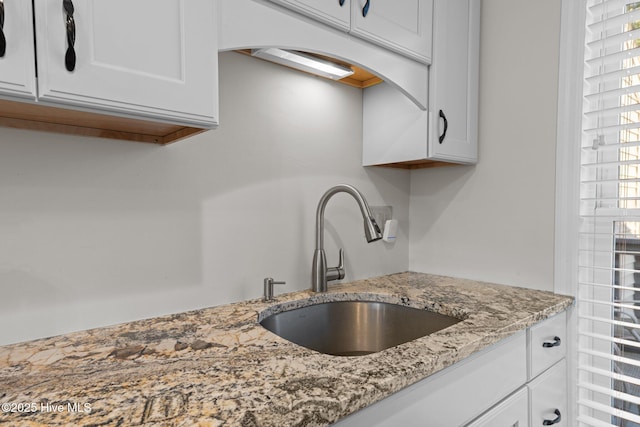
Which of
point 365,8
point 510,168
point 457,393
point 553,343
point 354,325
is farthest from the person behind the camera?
point 510,168

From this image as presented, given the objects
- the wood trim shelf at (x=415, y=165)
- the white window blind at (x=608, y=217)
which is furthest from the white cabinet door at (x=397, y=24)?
the white window blind at (x=608, y=217)

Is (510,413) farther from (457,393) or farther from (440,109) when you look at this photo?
(440,109)

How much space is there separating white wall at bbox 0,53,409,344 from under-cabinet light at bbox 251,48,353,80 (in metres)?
0.05

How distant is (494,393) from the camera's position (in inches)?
38.8

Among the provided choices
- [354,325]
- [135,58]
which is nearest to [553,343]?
[354,325]

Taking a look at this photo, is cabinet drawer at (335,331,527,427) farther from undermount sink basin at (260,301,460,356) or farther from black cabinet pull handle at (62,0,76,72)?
black cabinet pull handle at (62,0,76,72)

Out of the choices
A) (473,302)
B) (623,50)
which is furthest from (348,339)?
(623,50)

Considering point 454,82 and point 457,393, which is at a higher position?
point 454,82

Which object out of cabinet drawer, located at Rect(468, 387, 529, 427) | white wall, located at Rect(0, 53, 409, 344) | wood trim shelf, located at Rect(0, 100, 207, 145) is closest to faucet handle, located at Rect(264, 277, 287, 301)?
white wall, located at Rect(0, 53, 409, 344)

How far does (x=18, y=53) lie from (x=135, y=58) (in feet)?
0.62

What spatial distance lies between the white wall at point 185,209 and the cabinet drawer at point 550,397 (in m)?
0.76

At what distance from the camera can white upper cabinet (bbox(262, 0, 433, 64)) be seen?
1.01 metres

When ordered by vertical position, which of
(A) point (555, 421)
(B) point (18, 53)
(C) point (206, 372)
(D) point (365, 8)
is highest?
(D) point (365, 8)

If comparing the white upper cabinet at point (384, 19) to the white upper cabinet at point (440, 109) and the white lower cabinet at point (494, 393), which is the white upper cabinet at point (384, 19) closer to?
the white upper cabinet at point (440, 109)
